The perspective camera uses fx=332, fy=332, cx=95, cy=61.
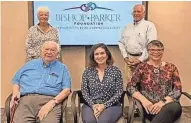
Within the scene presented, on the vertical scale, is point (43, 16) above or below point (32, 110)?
above

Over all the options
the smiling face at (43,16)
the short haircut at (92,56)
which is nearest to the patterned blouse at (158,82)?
the short haircut at (92,56)

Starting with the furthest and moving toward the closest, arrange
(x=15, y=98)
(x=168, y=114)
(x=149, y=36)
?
(x=149, y=36), (x=15, y=98), (x=168, y=114)

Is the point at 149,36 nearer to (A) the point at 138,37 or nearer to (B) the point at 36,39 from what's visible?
(A) the point at 138,37

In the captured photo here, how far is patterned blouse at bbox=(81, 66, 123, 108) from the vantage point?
10.9ft

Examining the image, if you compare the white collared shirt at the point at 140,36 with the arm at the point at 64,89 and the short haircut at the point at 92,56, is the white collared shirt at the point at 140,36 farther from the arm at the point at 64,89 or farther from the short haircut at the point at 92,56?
the arm at the point at 64,89

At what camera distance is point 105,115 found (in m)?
3.13

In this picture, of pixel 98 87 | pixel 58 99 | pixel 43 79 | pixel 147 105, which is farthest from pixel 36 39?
pixel 147 105

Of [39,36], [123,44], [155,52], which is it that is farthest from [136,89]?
[39,36]

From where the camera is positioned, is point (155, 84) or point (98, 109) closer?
point (98, 109)

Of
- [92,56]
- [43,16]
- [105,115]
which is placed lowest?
[105,115]

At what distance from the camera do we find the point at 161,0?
478cm

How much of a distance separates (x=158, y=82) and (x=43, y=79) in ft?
3.85

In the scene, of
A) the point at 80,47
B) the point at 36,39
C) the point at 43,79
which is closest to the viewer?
the point at 43,79

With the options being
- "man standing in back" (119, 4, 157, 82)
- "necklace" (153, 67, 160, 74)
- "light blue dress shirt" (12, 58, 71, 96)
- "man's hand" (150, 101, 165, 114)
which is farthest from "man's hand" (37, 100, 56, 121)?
"man standing in back" (119, 4, 157, 82)
